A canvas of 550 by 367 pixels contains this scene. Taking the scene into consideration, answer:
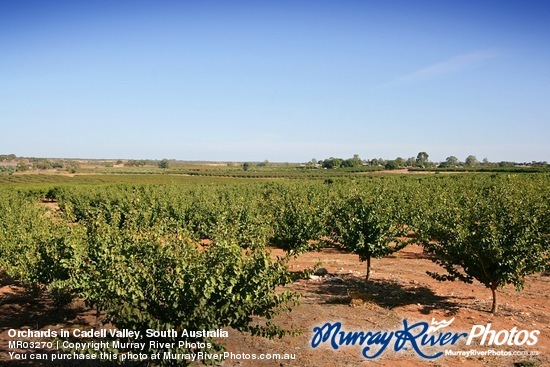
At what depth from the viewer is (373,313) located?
1189 cm

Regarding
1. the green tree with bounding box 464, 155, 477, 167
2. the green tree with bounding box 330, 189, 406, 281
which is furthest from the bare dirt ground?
the green tree with bounding box 464, 155, 477, 167

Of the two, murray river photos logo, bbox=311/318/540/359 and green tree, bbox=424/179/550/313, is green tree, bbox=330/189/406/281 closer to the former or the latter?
green tree, bbox=424/179/550/313

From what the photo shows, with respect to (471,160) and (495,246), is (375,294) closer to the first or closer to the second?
(495,246)

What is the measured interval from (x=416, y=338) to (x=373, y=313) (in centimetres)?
178

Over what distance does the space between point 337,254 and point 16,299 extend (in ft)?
51.7

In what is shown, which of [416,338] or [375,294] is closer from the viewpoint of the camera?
[416,338]

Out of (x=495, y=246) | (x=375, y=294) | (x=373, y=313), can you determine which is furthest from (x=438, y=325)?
(x=375, y=294)

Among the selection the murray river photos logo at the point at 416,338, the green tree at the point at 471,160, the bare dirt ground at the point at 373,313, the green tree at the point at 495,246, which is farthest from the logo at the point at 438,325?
the green tree at the point at 471,160

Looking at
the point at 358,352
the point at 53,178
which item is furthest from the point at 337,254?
the point at 53,178

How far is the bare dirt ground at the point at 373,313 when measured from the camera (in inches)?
360

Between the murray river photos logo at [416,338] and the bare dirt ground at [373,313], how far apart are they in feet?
0.64

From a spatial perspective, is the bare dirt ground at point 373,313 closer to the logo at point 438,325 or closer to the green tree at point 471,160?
the logo at point 438,325

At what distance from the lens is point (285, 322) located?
11.0 m

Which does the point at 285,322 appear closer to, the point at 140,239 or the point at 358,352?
the point at 358,352
